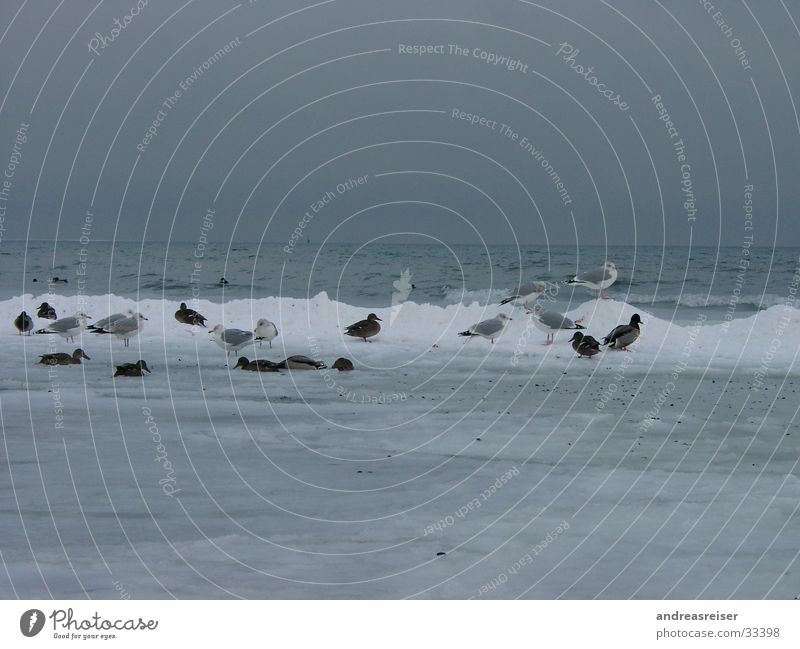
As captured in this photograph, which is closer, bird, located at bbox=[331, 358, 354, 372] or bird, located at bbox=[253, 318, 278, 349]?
bird, located at bbox=[331, 358, 354, 372]

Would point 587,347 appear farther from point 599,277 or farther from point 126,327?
point 126,327

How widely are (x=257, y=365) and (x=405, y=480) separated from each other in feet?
21.0

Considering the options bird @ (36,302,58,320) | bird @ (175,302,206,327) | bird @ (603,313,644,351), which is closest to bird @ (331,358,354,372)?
bird @ (603,313,644,351)

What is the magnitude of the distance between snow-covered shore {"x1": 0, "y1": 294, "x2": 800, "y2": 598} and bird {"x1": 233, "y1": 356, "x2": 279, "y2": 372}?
1.26ft

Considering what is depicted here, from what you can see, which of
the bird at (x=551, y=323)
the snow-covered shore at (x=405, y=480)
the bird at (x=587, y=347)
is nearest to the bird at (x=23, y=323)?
the snow-covered shore at (x=405, y=480)

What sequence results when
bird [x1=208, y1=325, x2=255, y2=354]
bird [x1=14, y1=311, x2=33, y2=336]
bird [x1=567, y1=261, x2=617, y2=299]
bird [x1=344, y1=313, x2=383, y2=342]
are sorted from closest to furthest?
bird [x1=208, y1=325, x2=255, y2=354], bird [x1=344, y1=313, x2=383, y2=342], bird [x1=14, y1=311, x2=33, y2=336], bird [x1=567, y1=261, x2=617, y2=299]

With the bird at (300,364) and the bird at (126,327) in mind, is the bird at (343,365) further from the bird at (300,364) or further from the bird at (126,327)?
the bird at (126,327)

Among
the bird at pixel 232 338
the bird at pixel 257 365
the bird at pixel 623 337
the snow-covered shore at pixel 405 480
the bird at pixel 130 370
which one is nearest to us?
the snow-covered shore at pixel 405 480

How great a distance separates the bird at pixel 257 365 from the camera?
13.3m

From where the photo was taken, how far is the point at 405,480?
7.45 meters

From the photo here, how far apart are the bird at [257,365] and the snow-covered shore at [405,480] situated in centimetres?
38

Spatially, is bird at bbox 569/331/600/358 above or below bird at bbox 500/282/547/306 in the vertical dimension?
below

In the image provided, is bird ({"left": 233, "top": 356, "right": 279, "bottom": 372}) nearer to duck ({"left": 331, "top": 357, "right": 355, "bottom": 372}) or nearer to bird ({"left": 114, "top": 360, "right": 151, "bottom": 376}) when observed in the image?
duck ({"left": 331, "top": 357, "right": 355, "bottom": 372})

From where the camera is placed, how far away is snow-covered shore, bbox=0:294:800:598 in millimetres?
5457
